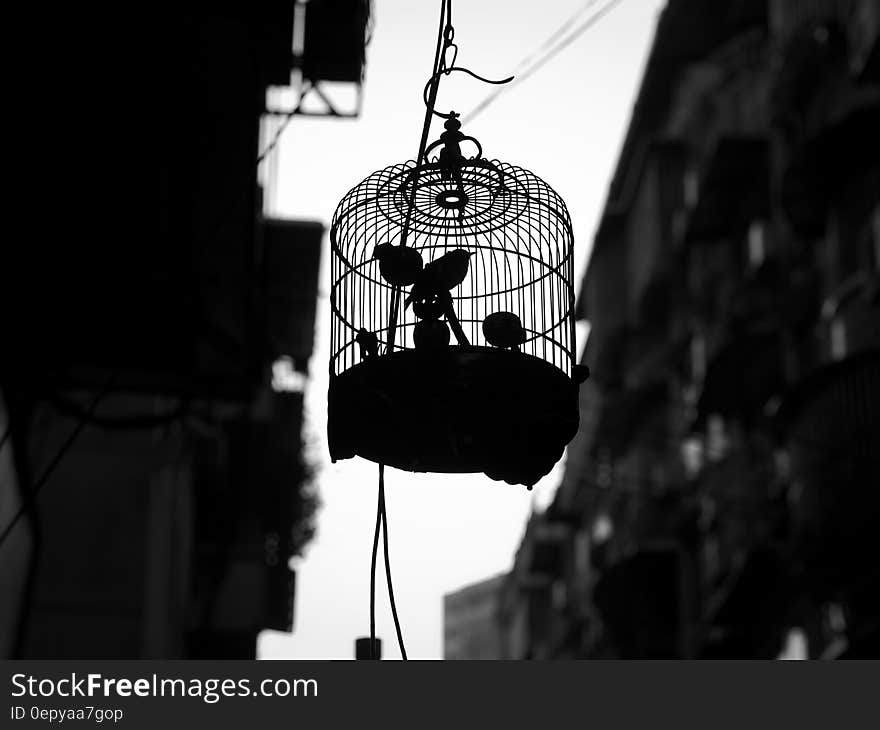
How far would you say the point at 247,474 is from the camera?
2003 cm

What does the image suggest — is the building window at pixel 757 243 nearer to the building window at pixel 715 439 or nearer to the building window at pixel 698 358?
the building window at pixel 715 439

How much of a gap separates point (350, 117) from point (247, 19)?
4.52 feet

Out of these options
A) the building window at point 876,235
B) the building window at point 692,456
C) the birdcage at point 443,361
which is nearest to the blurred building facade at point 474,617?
the building window at point 692,456

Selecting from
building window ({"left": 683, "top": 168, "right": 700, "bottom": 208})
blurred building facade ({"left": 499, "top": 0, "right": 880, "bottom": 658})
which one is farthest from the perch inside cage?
building window ({"left": 683, "top": 168, "right": 700, "bottom": 208})

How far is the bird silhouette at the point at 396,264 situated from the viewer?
561 centimetres

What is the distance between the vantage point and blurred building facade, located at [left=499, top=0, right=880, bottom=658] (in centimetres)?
1678

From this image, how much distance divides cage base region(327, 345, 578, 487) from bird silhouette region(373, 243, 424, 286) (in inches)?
12.8

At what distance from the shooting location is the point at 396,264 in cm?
562

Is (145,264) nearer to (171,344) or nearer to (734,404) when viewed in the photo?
(171,344)

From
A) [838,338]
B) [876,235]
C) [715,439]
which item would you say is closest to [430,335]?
[876,235]

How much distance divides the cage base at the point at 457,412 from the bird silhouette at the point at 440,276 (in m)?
0.35

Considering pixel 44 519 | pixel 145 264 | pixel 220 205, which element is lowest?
pixel 44 519

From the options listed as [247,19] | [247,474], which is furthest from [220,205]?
[247,474]

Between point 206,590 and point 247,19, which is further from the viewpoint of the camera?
point 206,590
